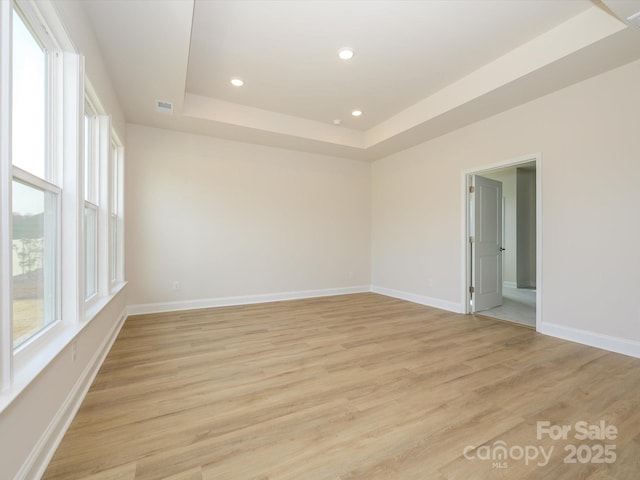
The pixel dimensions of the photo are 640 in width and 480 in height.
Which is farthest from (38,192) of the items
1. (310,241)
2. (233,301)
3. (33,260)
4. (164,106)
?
(310,241)

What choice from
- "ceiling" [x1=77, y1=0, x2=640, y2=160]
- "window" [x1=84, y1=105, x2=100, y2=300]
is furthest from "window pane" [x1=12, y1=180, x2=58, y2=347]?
"ceiling" [x1=77, y1=0, x2=640, y2=160]

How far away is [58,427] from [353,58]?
3.77 m

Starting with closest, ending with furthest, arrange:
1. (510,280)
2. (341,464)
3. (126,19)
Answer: (341,464), (126,19), (510,280)

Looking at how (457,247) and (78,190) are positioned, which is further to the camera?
(457,247)

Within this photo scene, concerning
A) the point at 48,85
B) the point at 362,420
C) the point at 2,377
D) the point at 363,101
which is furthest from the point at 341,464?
the point at 363,101

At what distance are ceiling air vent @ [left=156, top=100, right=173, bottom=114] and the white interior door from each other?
4256mm

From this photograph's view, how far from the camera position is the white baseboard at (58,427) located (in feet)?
4.25

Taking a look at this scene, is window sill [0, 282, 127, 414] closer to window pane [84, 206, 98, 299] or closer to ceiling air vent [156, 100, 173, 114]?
window pane [84, 206, 98, 299]

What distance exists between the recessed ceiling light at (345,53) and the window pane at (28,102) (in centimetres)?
239

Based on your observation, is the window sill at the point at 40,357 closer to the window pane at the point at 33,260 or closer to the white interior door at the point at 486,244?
the window pane at the point at 33,260

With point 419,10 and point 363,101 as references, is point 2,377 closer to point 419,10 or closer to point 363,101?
point 419,10

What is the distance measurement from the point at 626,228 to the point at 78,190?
462cm

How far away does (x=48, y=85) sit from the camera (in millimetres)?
1831

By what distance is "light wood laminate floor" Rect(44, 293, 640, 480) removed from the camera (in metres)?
1.43
